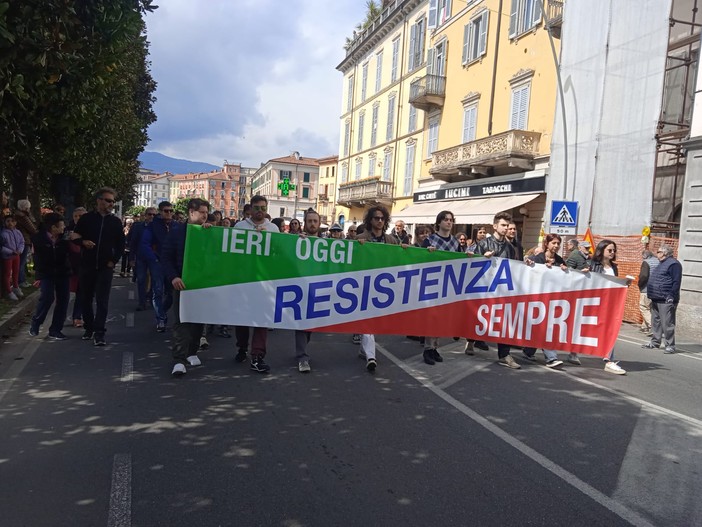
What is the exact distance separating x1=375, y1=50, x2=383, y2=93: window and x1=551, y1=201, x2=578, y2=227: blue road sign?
2773 cm

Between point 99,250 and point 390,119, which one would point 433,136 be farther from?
point 99,250

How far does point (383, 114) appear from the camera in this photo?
3891 cm

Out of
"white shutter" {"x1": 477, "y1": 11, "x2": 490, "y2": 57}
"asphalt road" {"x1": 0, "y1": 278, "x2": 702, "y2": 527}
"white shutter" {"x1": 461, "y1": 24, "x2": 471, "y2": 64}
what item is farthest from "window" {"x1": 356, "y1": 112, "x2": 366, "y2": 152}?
"asphalt road" {"x1": 0, "y1": 278, "x2": 702, "y2": 527}

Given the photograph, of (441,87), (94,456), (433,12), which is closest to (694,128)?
(94,456)

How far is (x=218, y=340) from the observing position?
8.30 metres

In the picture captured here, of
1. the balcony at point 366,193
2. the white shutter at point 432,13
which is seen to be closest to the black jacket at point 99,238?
the white shutter at point 432,13

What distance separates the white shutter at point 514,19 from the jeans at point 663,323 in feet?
54.3

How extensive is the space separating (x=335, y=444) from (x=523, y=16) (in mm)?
22857

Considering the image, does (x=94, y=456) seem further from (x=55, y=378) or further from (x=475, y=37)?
(x=475, y=37)

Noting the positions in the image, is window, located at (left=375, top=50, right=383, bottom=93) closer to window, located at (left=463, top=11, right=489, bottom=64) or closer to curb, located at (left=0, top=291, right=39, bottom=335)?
window, located at (left=463, top=11, right=489, bottom=64)

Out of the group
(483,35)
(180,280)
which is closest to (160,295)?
(180,280)

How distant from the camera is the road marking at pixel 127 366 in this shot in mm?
5943

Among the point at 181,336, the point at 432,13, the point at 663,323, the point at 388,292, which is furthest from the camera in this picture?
the point at 432,13

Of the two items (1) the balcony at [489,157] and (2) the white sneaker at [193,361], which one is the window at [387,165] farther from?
(2) the white sneaker at [193,361]
